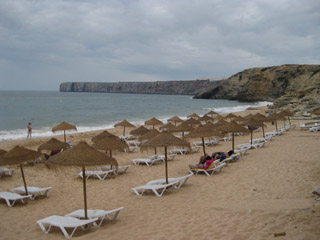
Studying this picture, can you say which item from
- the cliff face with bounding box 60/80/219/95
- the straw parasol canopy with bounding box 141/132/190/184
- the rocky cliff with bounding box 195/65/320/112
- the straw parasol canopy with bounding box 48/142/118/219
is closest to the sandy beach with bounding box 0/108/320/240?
the straw parasol canopy with bounding box 48/142/118/219

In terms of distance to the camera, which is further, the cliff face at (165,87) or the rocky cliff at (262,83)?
the cliff face at (165,87)

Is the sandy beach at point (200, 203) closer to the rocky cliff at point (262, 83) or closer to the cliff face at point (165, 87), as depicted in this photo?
the rocky cliff at point (262, 83)

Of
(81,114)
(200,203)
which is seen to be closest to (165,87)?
(81,114)

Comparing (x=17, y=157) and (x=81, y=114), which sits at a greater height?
(x=17, y=157)

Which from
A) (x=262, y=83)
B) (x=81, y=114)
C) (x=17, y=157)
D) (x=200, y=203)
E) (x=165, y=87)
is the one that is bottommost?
(x=200, y=203)

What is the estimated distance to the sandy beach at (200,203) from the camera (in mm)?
4582

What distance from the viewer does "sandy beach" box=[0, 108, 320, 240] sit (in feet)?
15.0

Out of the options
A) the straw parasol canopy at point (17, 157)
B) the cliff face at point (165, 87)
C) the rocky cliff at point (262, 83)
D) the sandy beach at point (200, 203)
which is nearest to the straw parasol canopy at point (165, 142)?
the sandy beach at point (200, 203)

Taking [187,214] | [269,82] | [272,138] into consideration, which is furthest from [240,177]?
[269,82]

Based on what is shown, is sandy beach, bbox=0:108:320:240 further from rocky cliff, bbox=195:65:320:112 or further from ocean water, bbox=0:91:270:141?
rocky cliff, bbox=195:65:320:112

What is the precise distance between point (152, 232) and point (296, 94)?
3462 centimetres

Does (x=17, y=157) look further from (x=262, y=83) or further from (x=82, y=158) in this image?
(x=262, y=83)

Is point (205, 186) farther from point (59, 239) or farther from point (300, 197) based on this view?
point (59, 239)

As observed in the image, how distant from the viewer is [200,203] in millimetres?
6441
